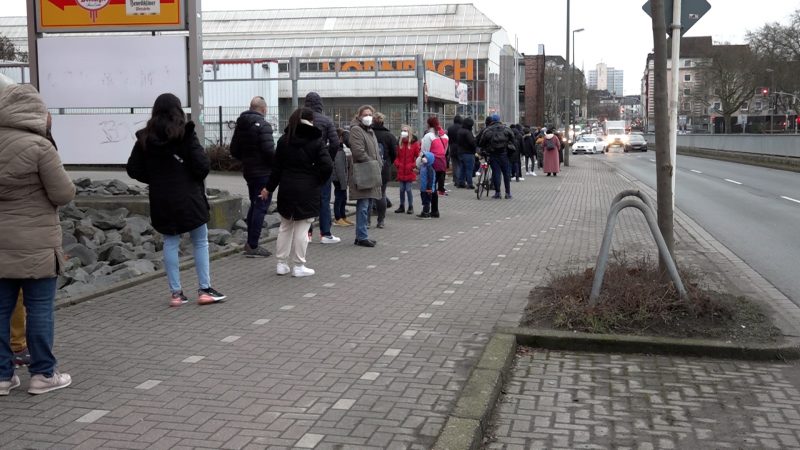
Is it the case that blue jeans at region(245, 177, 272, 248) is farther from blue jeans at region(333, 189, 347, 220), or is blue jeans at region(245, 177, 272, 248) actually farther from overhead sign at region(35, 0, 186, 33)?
blue jeans at region(333, 189, 347, 220)

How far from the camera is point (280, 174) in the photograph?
9086mm

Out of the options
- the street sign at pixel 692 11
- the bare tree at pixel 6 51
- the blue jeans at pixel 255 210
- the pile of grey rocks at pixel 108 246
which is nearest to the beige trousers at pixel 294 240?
the blue jeans at pixel 255 210

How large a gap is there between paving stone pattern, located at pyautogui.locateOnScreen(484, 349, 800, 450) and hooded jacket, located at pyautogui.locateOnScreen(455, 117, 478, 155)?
1549 centimetres

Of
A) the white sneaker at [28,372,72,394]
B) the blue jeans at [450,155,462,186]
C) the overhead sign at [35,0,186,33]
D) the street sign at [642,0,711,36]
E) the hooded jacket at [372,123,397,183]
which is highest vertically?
the overhead sign at [35,0,186,33]

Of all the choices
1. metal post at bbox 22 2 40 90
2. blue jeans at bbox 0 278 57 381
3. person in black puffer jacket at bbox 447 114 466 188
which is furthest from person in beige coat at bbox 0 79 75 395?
person in black puffer jacket at bbox 447 114 466 188

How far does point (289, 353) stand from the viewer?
590cm

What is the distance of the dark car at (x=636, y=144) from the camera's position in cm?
7219

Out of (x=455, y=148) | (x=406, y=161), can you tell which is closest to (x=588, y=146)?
(x=455, y=148)

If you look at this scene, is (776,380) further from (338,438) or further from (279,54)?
(279,54)

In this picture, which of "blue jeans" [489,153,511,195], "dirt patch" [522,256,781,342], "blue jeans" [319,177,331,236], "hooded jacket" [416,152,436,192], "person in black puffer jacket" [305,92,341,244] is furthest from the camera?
"blue jeans" [489,153,511,195]

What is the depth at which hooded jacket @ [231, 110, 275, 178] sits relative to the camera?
10078 millimetres

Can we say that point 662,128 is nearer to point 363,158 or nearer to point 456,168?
point 363,158

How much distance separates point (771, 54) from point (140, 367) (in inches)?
2740

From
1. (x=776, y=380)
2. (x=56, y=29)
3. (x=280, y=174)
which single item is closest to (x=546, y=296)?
(x=776, y=380)
